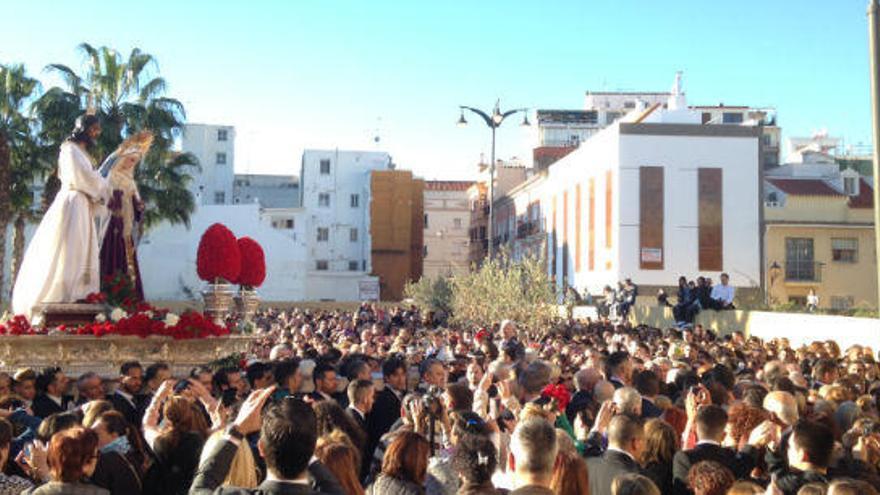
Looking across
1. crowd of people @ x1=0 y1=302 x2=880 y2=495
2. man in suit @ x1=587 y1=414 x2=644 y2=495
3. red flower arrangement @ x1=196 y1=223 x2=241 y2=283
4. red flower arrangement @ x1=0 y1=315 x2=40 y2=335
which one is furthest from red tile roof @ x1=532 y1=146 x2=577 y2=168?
man in suit @ x1=587 y1=414 x2=644 y2=495

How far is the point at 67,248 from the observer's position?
12750 millimetres

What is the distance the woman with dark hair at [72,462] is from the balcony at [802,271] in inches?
1546

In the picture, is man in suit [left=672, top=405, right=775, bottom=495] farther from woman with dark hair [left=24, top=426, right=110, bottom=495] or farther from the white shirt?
the white shirt

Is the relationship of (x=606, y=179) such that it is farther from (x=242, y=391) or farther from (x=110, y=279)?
(x=242, y=391)

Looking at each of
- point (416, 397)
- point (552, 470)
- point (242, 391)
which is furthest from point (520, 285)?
point (552, 470)

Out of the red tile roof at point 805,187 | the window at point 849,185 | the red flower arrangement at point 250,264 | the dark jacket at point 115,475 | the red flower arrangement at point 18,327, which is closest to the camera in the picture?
the dark jacket at point 115,475

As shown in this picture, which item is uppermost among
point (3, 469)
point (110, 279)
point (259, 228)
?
point (259, 228)

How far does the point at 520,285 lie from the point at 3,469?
20644mm

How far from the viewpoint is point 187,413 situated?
17.0 ft

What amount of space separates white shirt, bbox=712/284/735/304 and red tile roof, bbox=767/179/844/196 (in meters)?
19.7

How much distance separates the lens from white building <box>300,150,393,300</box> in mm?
59125

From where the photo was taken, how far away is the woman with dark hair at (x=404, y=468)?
169 inches

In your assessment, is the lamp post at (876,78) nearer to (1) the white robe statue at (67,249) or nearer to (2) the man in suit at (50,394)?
(2) the man in suit at (50,394)

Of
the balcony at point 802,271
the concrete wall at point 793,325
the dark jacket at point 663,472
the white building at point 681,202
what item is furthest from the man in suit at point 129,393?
the balcony at point 802,271
